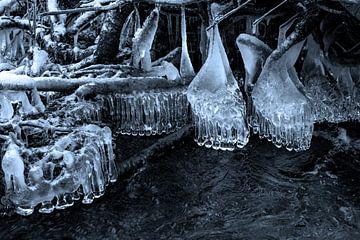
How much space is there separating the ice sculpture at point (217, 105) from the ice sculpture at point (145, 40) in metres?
1.05

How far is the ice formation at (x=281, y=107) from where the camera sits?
5.17 metres

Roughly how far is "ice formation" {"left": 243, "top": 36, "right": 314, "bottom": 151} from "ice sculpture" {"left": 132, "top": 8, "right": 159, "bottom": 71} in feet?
5.32

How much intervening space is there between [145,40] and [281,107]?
210cm

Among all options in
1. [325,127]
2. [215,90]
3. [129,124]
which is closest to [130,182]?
[129,124]

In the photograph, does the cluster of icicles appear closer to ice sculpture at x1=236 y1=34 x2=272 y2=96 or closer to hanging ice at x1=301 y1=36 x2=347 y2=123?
ice sculpture at x1=236 y1=34 x2=272 y2=96

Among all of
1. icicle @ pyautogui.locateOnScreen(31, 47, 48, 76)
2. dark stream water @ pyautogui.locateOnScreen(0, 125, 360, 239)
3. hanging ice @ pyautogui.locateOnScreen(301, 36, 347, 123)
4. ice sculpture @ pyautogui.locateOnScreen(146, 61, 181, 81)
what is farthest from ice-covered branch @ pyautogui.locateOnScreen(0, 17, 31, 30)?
hanging ice @ pyautogui.locateOnScreen(301, 36, 347, 123)

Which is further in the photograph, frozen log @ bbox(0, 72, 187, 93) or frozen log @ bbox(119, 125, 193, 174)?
frozen log @ bbox(119, 125, 193, 174)

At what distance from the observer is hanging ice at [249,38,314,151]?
17.0 ft

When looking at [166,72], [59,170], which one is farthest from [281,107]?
[59,170]

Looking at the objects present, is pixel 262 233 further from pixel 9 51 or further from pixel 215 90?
pixel 9 51

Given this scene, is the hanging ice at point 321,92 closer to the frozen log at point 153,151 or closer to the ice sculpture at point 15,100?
the frozen log at point 153,151

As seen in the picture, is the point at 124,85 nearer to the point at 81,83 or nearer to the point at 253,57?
the point at 81,83


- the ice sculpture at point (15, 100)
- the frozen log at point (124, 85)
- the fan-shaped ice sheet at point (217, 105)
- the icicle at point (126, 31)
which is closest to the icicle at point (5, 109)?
the ice sculpture at point (15, 100)

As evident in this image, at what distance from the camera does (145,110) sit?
563 centimetres
